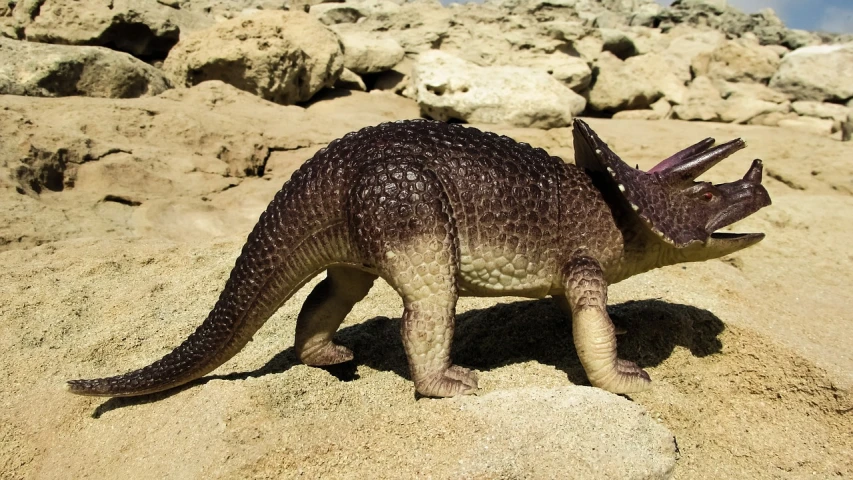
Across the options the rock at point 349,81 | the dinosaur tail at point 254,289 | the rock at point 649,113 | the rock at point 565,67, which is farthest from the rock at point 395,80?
the dinosaur tail at point 254,289

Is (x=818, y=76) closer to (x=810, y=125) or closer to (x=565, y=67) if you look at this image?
(x=810, y=125)

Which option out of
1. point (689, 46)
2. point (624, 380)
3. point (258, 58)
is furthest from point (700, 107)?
point (624, 380)

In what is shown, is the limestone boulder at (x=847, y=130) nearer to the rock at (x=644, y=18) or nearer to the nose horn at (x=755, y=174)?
the nose horn at (x=755, y=174)

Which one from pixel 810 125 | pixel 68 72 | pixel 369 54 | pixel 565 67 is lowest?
pixel 810 125

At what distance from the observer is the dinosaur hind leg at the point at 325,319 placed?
10.2ft

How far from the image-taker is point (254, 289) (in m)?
2.72

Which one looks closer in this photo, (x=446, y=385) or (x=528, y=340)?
(x=446, y=385)

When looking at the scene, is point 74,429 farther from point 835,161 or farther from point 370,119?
point 835,161

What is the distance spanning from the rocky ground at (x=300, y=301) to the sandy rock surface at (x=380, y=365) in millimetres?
14

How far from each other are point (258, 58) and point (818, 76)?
1128cm

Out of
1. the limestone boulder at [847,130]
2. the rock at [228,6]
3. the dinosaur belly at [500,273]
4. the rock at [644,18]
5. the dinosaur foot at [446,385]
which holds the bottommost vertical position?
the rock at [644,18]

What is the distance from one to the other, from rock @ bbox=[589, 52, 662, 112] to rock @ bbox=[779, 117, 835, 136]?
230 cm

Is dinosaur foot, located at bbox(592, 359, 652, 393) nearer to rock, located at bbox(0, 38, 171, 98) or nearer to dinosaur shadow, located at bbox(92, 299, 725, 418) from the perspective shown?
dinosaur shadow, located at bbox(92, 299, 725, 418)

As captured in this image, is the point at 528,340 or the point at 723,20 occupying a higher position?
the point at 528,340
